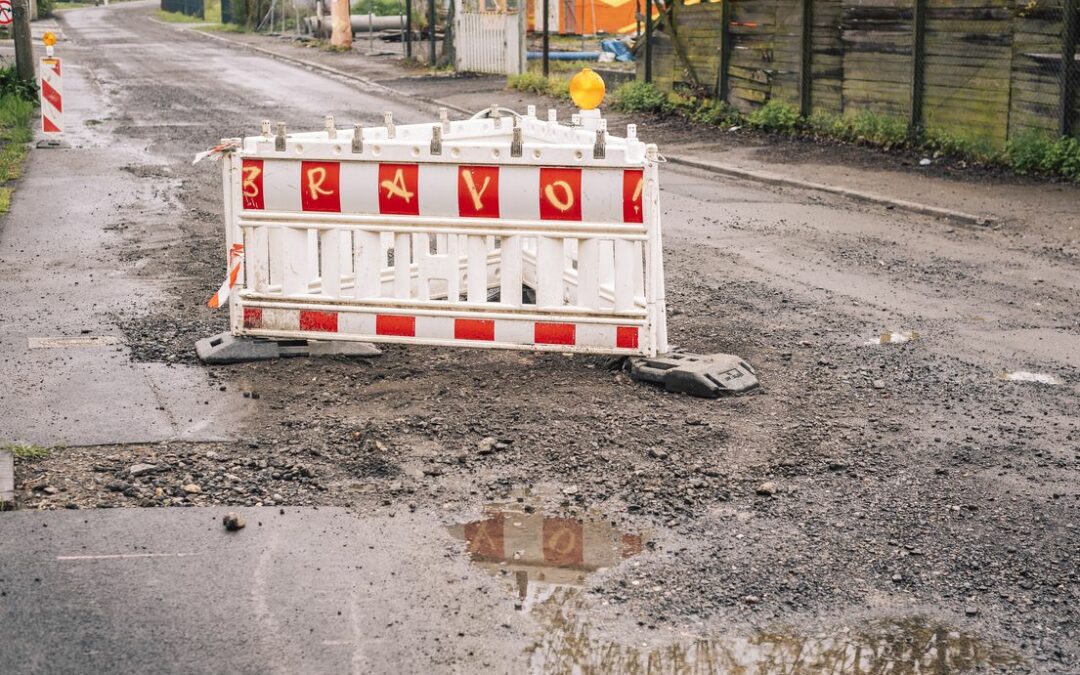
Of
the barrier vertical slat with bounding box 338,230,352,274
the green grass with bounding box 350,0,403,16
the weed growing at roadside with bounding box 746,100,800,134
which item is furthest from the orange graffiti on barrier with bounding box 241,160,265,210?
Answer: the green grass with bounding box 350,0,403,16

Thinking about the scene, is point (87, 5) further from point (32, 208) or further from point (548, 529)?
point (548, 529)

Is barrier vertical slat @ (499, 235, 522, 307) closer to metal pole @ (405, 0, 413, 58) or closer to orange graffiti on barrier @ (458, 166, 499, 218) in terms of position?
orange graffiti on barrier @ (458, 166, 499, 218)

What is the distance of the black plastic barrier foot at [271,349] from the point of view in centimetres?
823

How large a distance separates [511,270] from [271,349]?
1.42 meters

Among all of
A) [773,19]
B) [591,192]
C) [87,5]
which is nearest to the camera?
[591,192]

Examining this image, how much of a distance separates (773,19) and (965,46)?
4565 millimetres

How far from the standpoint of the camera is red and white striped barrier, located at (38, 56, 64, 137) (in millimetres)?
20281

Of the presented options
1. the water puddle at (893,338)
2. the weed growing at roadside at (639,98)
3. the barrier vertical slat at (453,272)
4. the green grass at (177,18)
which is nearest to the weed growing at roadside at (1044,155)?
the water puddle at (893,338)

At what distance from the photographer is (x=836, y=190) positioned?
15727mm

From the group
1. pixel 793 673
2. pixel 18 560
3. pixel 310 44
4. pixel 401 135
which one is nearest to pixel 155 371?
pixel 401 135

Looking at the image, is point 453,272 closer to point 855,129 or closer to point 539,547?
point 539,547

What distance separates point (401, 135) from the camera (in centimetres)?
920

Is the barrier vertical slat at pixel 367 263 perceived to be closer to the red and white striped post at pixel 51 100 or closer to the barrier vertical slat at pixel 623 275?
the barrier vertical slat at pixel 623 275

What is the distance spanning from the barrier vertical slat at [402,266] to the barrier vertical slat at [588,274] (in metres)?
0.99
